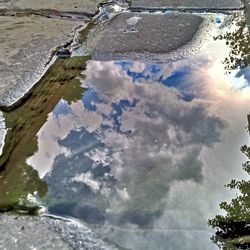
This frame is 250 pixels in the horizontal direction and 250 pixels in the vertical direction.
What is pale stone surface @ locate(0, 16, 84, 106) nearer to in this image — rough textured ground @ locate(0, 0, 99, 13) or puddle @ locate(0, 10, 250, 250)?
puddle @ locate(0, 10, 250, 250)

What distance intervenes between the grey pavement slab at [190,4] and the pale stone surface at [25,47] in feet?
2.75

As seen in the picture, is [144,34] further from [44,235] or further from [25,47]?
[44,235]

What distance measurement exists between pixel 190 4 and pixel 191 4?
11 millimetres

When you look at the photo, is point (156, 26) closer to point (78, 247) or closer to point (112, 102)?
point (112, 102)

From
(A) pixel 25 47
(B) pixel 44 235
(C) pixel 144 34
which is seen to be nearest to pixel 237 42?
(C) pixel 144 34

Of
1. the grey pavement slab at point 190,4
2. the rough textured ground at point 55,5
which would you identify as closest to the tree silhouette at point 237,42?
the grey pavement slab at point 190,4

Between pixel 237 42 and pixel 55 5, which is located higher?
pixel 55 5

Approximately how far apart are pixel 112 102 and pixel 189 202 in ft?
3.97

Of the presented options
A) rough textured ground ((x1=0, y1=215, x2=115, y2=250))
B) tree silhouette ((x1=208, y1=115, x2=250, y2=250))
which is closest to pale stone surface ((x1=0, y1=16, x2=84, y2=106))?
rough textured ground ((x1=0, y1=215, x2=115, y2=250))

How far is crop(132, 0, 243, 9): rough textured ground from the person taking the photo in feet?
16.4

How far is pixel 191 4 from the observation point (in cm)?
513

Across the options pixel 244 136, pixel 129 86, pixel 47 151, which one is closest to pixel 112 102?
pixel 129 86

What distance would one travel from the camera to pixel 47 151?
2986 millimetres

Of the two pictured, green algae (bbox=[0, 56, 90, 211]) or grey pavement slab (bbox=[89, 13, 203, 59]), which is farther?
grey pavement slab (bbox=[89, 13, 203, 59])
